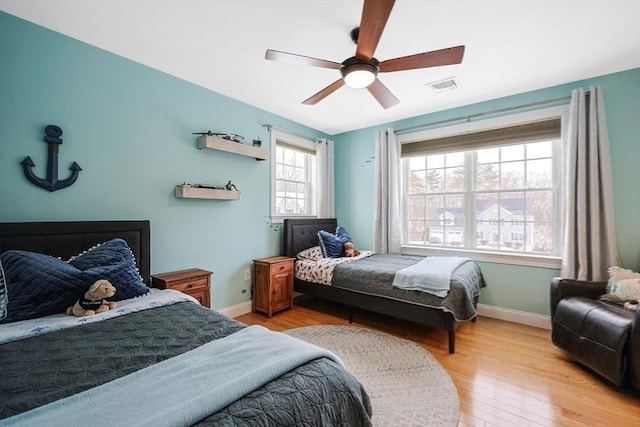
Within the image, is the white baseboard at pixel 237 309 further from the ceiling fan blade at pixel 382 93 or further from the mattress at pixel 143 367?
the ceiling fan blade at pixel 382 93

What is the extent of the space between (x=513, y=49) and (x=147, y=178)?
11.3 feet

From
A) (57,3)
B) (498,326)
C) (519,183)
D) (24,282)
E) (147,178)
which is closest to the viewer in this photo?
(24,282)

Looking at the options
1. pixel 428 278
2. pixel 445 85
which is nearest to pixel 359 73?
pixel 445 85

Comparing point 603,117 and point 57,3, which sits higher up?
point 57,3

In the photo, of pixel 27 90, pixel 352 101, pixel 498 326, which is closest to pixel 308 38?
pixel 352 101

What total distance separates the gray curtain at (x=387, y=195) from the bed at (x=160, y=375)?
292cm

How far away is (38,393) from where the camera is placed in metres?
0.94

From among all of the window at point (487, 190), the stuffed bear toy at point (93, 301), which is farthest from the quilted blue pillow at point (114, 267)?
the window at point (487, 190)

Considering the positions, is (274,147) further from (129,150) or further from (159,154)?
(129,150)

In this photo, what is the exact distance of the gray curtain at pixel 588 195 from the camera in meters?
2.70

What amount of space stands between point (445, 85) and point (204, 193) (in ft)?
9.23

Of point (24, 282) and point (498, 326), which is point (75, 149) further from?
point (498, 326)

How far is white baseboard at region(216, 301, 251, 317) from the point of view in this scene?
325 cm

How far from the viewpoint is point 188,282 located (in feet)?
8.32
